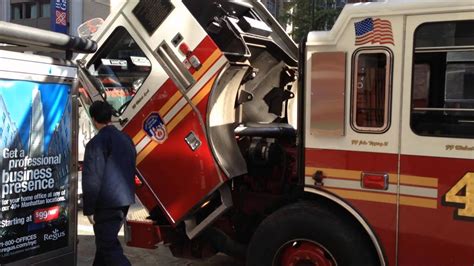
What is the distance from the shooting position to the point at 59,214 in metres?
3.88

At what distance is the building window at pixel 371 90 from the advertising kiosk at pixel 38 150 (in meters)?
2.15

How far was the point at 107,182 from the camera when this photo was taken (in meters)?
4.06

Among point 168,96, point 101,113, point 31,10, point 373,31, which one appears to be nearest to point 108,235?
point 101,113

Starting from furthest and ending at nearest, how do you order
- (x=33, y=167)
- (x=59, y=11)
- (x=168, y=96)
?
(x=59, y=11) < (x=168, y=96) < (x=33, y=167)

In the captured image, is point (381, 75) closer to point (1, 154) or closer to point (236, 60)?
point (236, 60)

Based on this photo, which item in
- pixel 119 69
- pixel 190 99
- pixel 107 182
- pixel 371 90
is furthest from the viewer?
pixel 119 69

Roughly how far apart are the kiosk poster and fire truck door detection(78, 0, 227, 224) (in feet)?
A: 2.94

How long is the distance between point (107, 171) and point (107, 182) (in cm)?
9

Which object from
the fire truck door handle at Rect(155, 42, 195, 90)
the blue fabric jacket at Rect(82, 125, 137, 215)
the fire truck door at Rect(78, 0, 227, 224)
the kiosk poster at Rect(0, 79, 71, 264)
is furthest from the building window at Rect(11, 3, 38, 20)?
the kiosk poster at Rect(0, 79, 71, 264)

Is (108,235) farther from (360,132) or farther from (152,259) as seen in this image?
(360,132)

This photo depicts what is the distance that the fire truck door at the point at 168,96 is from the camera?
4.41 m

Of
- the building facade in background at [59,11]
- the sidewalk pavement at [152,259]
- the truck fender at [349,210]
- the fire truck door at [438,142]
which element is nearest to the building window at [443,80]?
the fire truck door at [438,142]

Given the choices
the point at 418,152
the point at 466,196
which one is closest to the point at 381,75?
the point at 418,152

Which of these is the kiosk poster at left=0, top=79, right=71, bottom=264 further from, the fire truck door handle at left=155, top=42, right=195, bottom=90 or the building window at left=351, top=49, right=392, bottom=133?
the building window at left=351, top=49, right=392, bottom=133
